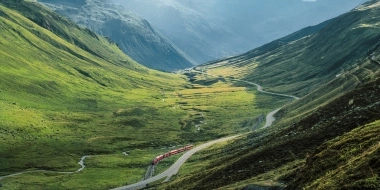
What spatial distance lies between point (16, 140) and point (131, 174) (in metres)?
69.1

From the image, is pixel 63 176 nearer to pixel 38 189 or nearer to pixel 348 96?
pixel 38 189

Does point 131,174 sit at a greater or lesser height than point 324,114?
lesser

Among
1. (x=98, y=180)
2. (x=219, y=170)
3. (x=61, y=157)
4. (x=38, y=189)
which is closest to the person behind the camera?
(x=219, y=170)

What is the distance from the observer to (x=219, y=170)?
80625 mm

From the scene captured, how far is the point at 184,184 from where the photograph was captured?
275ft

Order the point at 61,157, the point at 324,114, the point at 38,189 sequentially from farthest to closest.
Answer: the point at 61,157, the point at 38,189, the point at 324,114

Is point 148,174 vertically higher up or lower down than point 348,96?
lower down

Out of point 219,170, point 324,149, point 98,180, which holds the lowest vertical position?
point 98,180

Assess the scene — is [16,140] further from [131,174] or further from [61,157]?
[131,174]

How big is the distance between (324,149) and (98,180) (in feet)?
343

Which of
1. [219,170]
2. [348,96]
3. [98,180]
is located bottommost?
[98,180]

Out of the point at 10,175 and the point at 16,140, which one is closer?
the point at 10,175

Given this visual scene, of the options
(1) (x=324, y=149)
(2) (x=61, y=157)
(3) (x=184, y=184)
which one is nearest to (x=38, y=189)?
(2) (x=61, y=157)

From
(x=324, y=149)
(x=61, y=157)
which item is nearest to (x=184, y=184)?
(x=324, y=149)
